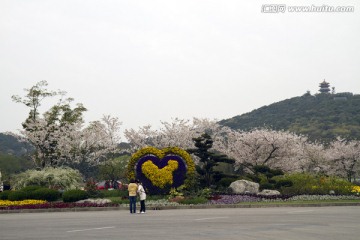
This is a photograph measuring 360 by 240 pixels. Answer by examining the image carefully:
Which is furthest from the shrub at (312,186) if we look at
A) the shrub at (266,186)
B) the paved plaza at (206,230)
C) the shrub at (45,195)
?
the shrub at (45,195)

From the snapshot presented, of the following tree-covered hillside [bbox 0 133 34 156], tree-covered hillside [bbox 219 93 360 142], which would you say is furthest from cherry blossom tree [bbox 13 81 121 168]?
tree-covered hillside [bbox 0 133 34 156]

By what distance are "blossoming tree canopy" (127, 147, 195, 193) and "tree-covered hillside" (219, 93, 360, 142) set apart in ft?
201

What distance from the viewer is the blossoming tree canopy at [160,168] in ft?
106

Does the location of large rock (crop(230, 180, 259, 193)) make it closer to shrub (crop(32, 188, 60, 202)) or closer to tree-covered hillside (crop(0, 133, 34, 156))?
shrub (crop(32, 188, 60, 202))

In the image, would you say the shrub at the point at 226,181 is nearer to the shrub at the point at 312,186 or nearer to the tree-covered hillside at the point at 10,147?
the shrub at the point at 312,186

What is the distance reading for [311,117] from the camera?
118 meters

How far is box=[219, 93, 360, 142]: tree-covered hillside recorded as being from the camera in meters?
98.1

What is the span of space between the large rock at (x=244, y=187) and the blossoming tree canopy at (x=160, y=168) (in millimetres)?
3174

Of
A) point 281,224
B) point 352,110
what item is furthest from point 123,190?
point 352,110

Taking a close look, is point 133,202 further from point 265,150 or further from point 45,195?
point 265,150

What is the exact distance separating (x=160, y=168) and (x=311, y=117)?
92.0 m

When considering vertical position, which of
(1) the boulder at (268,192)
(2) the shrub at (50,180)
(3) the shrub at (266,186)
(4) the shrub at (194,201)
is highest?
(2) the shrub at (50,180)

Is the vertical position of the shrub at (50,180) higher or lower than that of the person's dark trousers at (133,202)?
higher

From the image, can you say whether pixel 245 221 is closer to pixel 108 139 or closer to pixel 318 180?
pixel 318 180
